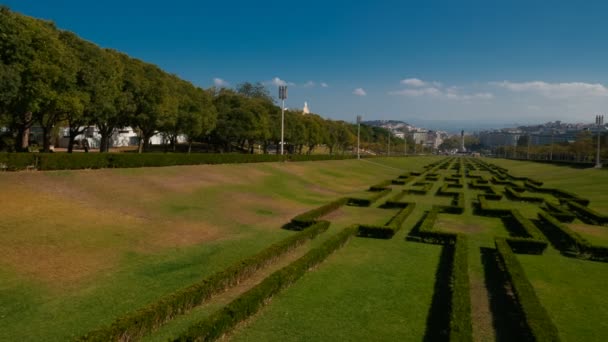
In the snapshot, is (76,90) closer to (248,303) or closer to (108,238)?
(108,238)

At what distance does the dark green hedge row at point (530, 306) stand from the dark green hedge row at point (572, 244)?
185 inches

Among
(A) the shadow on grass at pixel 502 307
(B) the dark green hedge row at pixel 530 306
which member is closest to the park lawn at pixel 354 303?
(A) the shadow on grass at pixel 502 307

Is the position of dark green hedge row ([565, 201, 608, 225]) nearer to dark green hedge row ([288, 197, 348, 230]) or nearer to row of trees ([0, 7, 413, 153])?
dark green hedge row ([288, 197, 348, 230])

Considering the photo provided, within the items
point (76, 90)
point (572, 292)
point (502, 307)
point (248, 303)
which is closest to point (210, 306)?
point (248, 303)

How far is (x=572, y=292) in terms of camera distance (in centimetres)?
1220

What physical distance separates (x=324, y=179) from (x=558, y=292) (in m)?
33.7

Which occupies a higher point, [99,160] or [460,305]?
[99,160]

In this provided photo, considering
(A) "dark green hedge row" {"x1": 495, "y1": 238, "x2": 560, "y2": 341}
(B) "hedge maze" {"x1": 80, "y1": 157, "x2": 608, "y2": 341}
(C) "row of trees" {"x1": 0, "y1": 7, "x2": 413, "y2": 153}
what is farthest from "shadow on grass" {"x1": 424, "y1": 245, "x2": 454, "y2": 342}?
(C) "row of trees" {"x1": 0, "y1": 7, "x2": 413, "y2": 153}

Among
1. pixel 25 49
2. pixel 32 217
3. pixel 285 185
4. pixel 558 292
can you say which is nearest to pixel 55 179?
pixel 32 217

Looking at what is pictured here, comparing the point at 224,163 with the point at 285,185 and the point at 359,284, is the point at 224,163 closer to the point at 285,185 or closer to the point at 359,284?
the point at 285,185

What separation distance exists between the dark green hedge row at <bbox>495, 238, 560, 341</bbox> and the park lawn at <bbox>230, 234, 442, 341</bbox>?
2.22 m

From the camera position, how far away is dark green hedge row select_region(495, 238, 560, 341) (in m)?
8.63

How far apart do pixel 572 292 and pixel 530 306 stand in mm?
3364

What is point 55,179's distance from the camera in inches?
798
